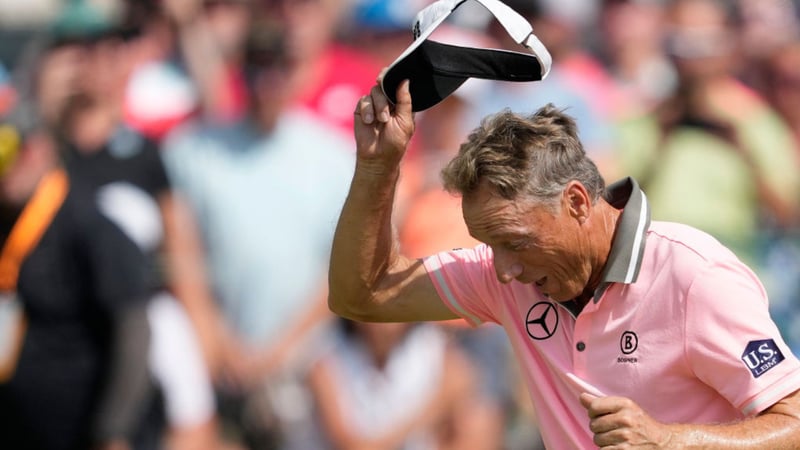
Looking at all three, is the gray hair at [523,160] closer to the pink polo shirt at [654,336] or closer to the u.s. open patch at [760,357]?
the pink polo shirt at [654,336]

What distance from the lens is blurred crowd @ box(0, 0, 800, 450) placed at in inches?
286

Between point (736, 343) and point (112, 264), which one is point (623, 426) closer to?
point (736, 343)

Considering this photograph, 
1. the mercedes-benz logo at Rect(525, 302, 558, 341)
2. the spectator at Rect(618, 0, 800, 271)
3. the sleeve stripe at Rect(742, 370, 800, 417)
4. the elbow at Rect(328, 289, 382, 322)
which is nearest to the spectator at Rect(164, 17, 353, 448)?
the spectator at Rect(618, 0, 800, 271)

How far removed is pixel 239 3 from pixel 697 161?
9.57 ft

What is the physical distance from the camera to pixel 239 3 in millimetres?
7953

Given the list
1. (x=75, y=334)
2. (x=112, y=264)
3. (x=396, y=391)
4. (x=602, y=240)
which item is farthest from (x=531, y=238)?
(x=75, y=334)

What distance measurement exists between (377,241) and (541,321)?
526 mm

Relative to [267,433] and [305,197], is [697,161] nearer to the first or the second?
[305,197]

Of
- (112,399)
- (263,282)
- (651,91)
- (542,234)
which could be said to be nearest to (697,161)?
(651,91)

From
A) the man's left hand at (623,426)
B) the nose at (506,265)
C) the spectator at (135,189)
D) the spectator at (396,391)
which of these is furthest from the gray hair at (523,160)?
the spectator at (135,189)

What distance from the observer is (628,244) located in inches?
139

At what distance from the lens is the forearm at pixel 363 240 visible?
12.4 ft

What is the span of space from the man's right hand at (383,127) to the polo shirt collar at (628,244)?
0.64 meters

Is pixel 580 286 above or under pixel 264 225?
above
